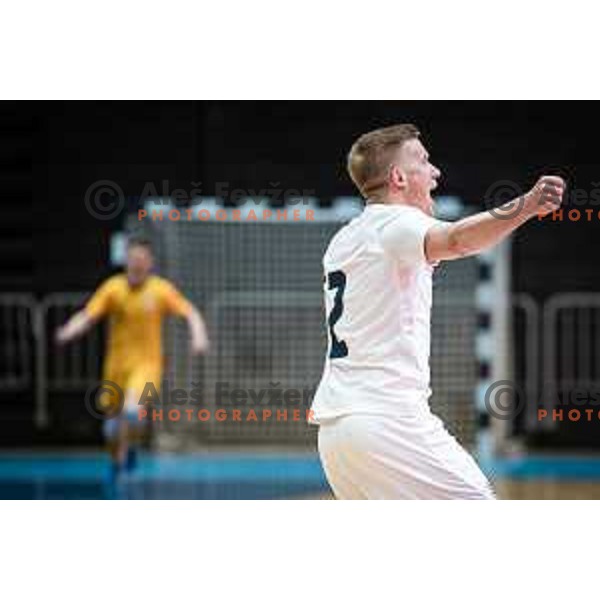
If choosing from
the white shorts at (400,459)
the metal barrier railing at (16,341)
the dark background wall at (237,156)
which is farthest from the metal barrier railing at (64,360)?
the white shorts at (400,459)

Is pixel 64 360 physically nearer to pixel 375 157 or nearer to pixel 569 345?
pixel 569 345

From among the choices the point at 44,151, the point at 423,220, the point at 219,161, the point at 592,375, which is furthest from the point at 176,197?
the point at 423,220

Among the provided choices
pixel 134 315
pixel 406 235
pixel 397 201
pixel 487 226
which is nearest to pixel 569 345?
pixel 134 315

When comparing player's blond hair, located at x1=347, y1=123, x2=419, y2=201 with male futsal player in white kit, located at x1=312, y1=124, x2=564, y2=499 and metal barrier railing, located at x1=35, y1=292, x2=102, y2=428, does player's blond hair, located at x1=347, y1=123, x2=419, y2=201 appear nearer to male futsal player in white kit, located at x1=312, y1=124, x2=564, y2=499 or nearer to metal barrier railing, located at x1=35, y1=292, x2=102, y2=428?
male futsal player in white kit, located at x1=312, y1=124, x2=564, y2=499

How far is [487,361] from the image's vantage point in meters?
11.5

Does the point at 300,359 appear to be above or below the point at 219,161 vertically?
below

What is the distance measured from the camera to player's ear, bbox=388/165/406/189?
15.6ft

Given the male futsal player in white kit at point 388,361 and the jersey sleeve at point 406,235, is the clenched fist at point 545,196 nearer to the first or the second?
the male futsal player in white kit at point 388,361

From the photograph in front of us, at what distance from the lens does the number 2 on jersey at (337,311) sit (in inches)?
185

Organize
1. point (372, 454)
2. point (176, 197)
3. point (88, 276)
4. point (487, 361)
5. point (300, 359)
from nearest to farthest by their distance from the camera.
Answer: point (372, 454) → point (487, 361) → point (300, 359) → point (176, 197) → point (88, 276)

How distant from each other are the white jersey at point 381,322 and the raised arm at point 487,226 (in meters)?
0.10

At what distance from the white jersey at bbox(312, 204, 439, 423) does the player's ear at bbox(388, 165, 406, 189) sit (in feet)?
0.35

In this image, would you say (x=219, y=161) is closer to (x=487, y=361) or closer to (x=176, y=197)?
(x=176, y=197)

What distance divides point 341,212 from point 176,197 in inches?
108
